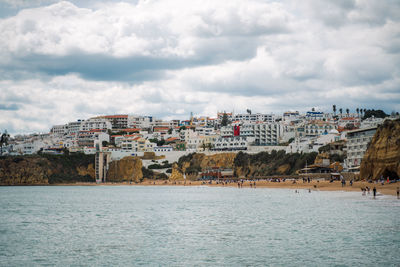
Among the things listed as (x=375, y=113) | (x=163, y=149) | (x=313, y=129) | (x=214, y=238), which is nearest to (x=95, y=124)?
(x=163, y=149)

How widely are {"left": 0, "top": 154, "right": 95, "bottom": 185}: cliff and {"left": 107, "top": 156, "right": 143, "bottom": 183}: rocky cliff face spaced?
8.24 meters

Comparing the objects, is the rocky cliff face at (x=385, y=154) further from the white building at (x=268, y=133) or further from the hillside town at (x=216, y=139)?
the white building at (x=268, y=133)

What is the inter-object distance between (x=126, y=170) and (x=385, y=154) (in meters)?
92.9

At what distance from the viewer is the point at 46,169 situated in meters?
137

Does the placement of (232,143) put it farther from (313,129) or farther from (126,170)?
(126,170)

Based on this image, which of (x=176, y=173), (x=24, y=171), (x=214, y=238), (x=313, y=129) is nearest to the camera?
(x=214, y=238)

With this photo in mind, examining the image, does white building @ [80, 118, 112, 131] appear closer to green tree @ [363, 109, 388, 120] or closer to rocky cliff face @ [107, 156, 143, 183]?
rocky cliff face @ [107, 156, 143, 183]

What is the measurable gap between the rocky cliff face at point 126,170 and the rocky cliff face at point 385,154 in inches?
3275

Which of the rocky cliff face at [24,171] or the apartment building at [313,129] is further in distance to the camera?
the apartment building at [313,129]

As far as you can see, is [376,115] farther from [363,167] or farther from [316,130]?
[363,167]

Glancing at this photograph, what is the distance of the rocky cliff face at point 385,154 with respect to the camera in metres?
55.3

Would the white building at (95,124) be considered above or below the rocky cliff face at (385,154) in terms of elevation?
above

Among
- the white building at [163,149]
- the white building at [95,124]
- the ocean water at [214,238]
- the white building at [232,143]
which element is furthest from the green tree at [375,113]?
the ocean water at [214,238]

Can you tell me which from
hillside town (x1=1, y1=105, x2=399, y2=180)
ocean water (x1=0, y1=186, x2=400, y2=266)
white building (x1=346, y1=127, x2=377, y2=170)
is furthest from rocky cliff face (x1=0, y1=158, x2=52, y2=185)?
ocean water (x1=0, y1=186, x2=400, y2=266)
